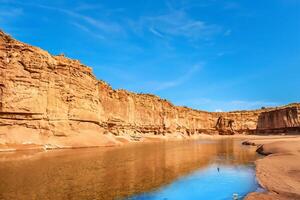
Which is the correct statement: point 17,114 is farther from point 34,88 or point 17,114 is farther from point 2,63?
point 2,63

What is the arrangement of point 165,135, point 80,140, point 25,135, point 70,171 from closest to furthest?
point 70,171 → point 25,135 → point 80,140 → point 165,135

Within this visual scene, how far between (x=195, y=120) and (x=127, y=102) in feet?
168

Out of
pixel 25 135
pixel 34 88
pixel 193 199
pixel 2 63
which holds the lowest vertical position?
pixel 193 199

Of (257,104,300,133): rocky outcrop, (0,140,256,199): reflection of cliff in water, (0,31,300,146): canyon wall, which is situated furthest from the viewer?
(257,104,300,133): rocky outcrop

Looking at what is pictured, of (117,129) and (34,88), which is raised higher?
(34,88)

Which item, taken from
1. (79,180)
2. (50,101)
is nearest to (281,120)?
(50,101)

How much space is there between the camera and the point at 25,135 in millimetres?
31188

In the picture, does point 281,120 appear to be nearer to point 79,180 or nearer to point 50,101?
point 50,101

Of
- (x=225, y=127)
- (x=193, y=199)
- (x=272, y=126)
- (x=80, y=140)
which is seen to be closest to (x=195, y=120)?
(x=225, y=127)

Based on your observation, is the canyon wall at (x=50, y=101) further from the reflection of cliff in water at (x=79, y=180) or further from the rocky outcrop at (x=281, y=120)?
the rocky outcrop at (x=281, y=120)

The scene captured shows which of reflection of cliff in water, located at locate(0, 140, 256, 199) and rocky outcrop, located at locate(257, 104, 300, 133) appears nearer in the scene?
reflection of cliff in water, located at locate(0, 140, 256, 199)

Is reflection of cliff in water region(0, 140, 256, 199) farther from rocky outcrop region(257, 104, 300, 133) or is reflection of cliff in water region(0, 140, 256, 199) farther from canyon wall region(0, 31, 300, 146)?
rocky outcrop region(257, 104, 300, 133)

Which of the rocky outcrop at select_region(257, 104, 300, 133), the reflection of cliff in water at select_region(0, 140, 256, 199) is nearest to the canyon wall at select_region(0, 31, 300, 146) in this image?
the reflection of cliff in water at select_region(0, 140, 256, 199)

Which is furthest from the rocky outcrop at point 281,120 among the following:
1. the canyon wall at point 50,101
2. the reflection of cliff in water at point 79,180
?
the reflection of cliff in water at point 79,180
